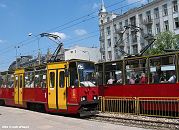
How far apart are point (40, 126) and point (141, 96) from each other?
678cm

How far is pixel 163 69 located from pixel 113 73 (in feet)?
11.9

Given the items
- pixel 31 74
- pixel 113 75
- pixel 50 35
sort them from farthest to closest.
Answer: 1. pixel 50 35
2. pixel 31 74
3. pixel 113 75

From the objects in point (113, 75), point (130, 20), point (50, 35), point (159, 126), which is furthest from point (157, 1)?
point (159, 126)

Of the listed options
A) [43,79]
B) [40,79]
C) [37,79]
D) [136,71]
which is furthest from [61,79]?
[136,71]

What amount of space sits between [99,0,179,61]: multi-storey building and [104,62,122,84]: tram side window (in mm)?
26832

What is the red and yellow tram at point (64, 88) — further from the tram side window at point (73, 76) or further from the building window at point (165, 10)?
the building window at point (165, 10)

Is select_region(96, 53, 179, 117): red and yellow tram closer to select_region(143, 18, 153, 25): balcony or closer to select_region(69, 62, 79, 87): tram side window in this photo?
select_region(69, 62, 79, 87): tram side window

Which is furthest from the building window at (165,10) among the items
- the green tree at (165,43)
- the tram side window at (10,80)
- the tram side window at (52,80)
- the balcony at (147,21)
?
the tram side window at (52,80)

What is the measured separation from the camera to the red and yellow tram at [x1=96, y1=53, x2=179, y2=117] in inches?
608

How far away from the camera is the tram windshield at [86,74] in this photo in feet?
52.8

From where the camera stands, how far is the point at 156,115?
1598 cm

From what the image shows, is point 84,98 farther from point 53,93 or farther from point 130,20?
point 130,20

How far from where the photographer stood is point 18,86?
22047mm

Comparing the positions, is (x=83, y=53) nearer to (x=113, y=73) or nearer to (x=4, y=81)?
A: (x=4, y=81)
